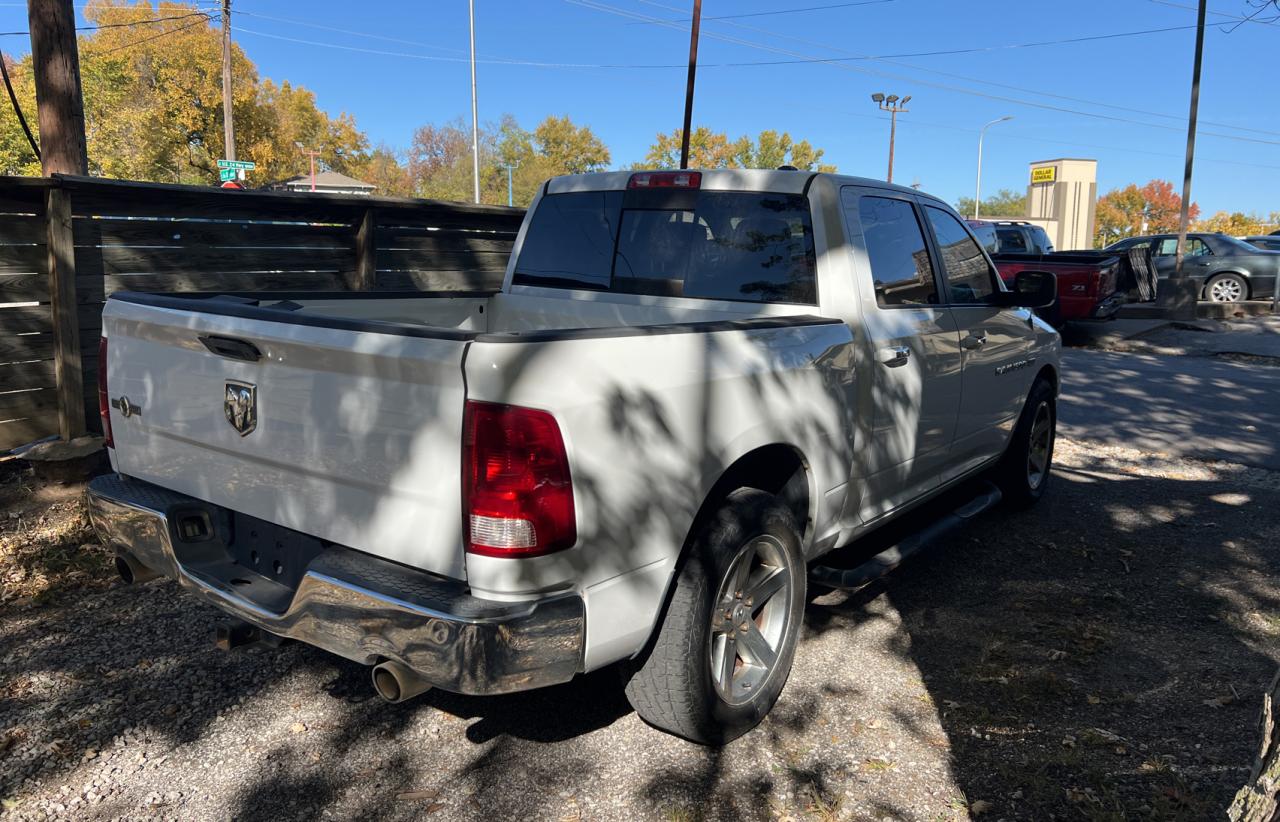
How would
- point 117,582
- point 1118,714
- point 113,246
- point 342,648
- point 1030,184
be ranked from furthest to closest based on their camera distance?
1. point 1030,184
2. point 113,246
3. point 117,582
4. point 1118,714
5. point 342,648

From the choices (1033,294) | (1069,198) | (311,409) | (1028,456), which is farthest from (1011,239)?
(1069,198)

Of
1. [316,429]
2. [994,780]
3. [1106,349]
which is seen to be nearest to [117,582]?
[316,429]

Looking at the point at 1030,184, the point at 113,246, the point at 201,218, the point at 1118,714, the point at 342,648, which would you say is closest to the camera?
the point at 342,648

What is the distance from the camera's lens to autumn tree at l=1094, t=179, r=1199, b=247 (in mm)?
92250

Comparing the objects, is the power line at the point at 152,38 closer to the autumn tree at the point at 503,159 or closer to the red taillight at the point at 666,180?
the autumn tree at the point at 503,159

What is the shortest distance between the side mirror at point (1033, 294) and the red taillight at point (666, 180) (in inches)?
77.0

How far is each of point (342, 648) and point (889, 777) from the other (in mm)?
1780

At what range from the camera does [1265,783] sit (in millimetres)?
1911

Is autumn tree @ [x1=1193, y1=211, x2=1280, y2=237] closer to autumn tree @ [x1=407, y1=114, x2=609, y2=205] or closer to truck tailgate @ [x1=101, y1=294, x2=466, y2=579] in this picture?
autumn tree @ [x1=407, y1=114, x2=609, y2=205]

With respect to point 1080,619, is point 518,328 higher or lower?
higher

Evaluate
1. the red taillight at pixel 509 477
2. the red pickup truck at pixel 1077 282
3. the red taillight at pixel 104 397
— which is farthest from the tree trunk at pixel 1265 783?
the red pickup truck at pixel 1077 282

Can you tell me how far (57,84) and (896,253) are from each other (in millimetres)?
5657

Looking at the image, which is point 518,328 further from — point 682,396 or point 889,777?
point 889,777

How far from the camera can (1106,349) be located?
49.1ft
